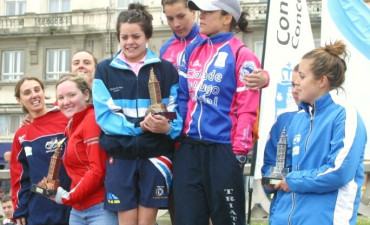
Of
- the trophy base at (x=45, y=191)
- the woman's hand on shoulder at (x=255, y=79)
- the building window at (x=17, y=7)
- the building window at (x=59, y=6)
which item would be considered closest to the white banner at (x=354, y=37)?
the woman's hand on shoulder at (x=255, y=79)

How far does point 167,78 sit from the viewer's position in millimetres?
4801

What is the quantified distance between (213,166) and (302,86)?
809mm

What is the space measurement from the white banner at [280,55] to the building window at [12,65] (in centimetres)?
2608

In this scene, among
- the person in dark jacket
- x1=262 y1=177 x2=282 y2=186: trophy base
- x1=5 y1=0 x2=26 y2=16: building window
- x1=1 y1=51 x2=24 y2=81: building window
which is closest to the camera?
x1=262 y1=177 x2=282 y2=186: trophy base

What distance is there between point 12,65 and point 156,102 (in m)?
28.3

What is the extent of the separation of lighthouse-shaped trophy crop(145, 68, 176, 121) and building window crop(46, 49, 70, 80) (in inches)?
1050

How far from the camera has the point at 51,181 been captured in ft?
16.2

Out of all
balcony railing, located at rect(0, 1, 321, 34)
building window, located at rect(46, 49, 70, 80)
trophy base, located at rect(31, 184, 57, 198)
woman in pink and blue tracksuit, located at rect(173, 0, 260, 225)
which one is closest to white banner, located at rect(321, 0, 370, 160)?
woman in pink and blue tracksuit, located at rect(173, 0, 260, 225)

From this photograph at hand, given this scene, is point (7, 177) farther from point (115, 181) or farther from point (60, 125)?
point (115, 181)

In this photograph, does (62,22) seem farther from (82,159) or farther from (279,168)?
(279,168)

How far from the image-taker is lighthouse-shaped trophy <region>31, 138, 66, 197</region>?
4.89 metres

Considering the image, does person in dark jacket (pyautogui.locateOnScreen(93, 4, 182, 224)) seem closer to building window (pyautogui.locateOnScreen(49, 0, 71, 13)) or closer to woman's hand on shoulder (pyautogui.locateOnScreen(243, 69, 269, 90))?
woman's hand on shoulder (pyautogui.locateOnScreen(243, 69, 269, 90))

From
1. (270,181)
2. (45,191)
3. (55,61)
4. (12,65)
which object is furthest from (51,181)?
(12,65)

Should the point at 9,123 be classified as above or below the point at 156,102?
below
